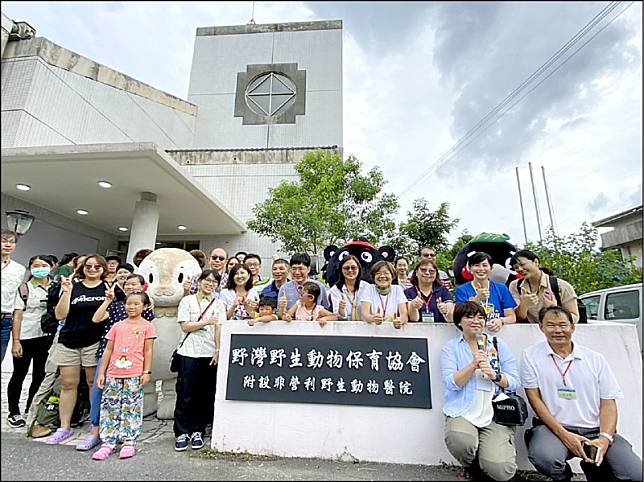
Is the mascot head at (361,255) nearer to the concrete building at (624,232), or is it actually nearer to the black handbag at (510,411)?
the black handbag at (510,411)

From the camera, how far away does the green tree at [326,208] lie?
30.5 ft

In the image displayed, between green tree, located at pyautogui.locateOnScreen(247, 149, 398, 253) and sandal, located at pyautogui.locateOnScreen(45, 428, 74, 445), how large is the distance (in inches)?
260

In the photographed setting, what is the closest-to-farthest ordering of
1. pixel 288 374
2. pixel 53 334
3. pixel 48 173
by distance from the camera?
pixel 288 374 < pixel 53 334 < pixel 48 173

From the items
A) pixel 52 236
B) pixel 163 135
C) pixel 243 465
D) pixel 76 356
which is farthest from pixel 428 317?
pixel 163 135

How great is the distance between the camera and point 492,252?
3871mm

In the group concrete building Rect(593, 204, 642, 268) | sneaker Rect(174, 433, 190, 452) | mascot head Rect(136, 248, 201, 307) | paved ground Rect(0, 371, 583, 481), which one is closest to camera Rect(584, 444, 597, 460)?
paved ground Rect(0, 371, 583, 481)

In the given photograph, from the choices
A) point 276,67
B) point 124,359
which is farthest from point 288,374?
point 276,67

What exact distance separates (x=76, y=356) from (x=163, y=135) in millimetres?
12422

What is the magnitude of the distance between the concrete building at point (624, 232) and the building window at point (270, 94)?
47.1 ft

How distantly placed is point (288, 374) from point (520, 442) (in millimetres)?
1883

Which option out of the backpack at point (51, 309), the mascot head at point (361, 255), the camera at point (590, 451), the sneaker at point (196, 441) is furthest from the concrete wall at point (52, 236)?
the camera at point (590, 451)

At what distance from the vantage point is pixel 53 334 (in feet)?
11.8

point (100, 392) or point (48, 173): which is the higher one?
point (48, 173)

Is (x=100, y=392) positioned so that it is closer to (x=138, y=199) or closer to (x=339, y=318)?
(x=339, y=318)
